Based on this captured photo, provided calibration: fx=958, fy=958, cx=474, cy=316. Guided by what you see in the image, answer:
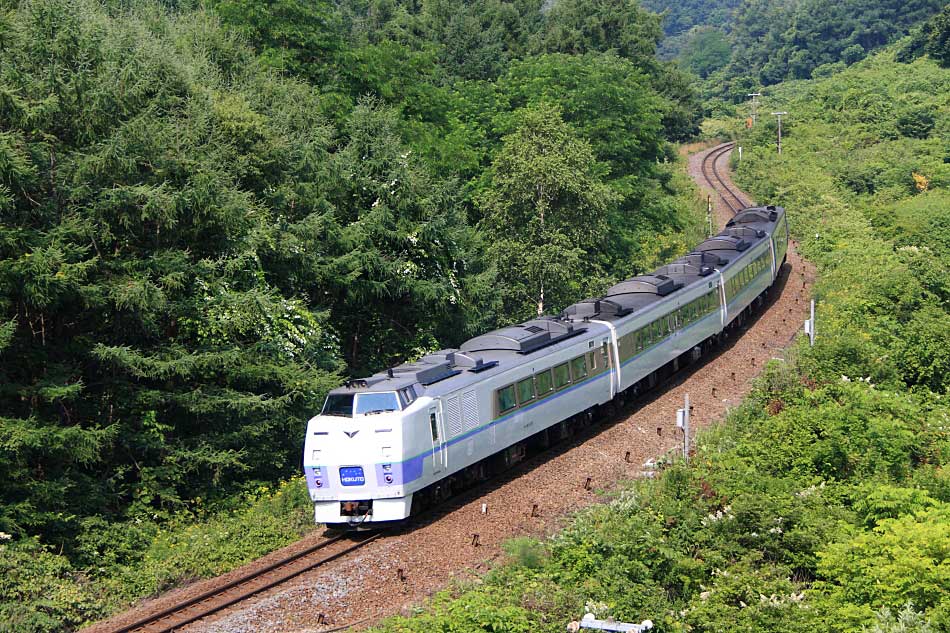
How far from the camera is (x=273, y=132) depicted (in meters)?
29.2

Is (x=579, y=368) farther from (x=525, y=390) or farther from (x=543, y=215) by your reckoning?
(x=543, y=215)

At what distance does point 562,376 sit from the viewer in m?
23.2

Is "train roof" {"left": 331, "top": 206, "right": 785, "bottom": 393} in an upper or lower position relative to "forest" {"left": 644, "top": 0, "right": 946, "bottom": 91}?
Answer: lower

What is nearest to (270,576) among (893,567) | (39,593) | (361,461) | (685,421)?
(361,461)

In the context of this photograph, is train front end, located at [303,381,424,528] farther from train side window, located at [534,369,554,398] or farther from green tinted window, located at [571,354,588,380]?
green tinted window, located at [571,354,588,380]

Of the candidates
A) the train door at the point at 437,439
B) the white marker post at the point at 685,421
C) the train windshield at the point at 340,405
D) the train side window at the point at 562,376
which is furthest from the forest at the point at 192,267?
the white marker post at the point at 685,421

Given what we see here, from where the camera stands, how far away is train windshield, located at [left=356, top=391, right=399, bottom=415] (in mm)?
18188

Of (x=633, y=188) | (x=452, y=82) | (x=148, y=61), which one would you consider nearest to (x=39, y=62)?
(x=148, y=61)

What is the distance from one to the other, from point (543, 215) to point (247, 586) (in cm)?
2338

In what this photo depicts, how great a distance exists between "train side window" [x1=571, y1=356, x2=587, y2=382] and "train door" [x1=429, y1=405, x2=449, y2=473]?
562 centimetres

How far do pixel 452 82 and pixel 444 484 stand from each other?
47.1 meters

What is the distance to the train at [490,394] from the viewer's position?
18.0 meters

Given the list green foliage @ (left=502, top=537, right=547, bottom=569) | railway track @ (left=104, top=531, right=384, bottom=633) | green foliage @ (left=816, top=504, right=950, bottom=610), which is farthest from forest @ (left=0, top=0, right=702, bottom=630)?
green foliage @ (left=816, top=504, right=950, bottom=610)

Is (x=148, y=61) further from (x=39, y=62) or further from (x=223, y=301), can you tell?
(x=223, y=301)
